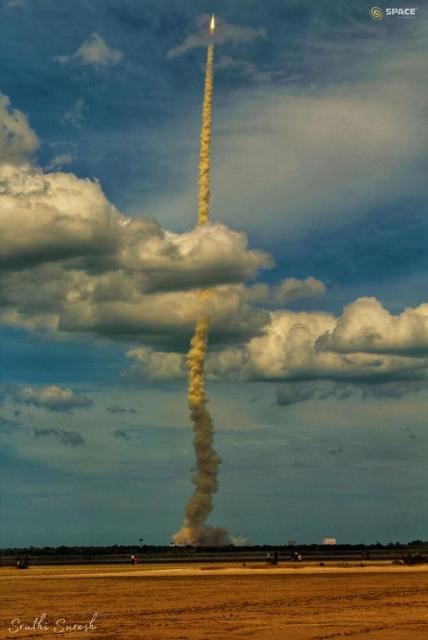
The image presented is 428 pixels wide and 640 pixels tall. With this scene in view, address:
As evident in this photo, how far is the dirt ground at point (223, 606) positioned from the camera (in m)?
38.4

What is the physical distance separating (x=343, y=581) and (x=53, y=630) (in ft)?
132

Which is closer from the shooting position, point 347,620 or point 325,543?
point 347,620

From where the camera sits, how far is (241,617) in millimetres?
44875

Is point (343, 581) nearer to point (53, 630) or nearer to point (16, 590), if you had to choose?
point (16, 590)

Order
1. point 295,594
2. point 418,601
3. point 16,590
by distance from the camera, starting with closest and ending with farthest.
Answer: point 418,601 → point 295,594 → point 16,590

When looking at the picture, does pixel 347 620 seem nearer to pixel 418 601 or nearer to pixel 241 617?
pixel 241 617

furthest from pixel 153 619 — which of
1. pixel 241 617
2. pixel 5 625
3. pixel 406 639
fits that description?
pixel 406 639

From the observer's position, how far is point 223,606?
5169 cm

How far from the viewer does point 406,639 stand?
3478 centimetres

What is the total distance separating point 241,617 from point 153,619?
4.54 meters

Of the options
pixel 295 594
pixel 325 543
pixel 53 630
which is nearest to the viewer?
pixel 53 630

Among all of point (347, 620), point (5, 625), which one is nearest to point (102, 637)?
point (5, 625)

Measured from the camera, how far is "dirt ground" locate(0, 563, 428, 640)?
3844 cm

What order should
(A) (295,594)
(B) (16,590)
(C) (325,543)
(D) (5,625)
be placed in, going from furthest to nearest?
(C) (325,543) → (B) (16,590) → (A) (295,594) → (D) (5,625)
